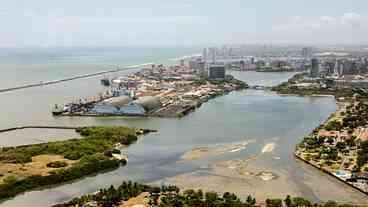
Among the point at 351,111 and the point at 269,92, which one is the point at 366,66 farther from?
the point at 351,111

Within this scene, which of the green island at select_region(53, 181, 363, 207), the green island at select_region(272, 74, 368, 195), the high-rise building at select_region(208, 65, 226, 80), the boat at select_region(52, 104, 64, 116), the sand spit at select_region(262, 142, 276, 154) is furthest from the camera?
the high-rise building at select_region(208, 65, 226, 80)

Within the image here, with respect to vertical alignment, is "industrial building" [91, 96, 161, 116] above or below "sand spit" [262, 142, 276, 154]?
above

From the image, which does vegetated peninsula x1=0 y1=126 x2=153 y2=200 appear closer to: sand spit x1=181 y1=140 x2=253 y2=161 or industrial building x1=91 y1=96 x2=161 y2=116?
sand spit x1=181 y1=140 x2=253 y2=161

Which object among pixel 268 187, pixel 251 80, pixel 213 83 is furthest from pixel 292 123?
pixel 251 80

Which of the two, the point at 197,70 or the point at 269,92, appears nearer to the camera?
the point at 269,92

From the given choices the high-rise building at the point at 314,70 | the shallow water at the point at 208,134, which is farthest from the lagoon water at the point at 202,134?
the high-rise building at the point at 314,70

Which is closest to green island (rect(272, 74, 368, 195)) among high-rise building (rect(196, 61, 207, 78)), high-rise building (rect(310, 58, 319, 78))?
high-rise building (rect(310, 58, 319, 78))
